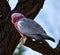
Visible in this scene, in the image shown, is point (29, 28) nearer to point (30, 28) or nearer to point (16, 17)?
point (30, 28)

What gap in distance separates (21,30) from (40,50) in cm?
22

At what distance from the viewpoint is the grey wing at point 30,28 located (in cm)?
204

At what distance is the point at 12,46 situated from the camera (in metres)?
2.29

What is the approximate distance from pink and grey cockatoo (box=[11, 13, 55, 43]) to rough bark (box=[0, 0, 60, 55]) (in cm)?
7

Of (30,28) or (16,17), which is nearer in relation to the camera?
(30,28)

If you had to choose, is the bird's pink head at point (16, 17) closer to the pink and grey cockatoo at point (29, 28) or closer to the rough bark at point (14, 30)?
the pink and grey cockatoo at point (29, 28)

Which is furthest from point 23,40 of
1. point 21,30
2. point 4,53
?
point 4,53

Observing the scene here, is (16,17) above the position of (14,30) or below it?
above

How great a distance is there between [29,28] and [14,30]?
0.93 ft

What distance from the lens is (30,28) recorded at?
211 cm

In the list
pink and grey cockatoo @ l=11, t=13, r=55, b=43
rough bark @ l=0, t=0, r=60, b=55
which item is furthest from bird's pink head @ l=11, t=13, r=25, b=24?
rough bark @ l=0, t=0, r=60, b=55

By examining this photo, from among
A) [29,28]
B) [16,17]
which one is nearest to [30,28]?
[29,28]

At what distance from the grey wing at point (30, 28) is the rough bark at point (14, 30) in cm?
7

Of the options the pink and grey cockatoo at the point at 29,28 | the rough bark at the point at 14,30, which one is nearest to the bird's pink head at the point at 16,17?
the pink and grey cockatoo at the point at 29,28
